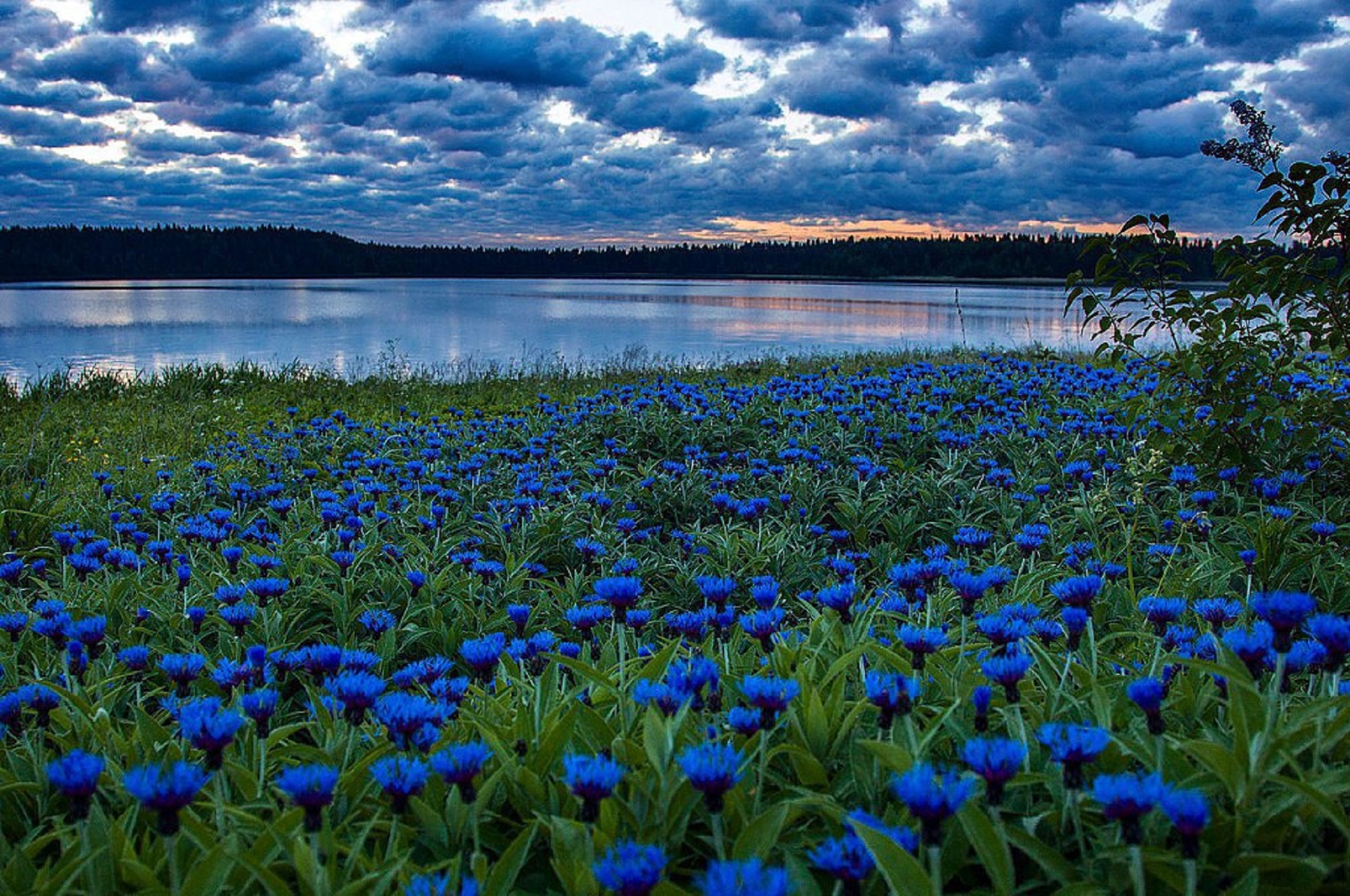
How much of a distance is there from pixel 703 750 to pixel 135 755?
5.04 feet

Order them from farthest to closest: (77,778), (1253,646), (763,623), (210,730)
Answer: (763,623)
(1253,646)
(210,730)
(77,778)

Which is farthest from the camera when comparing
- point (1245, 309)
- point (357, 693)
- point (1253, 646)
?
point (1245, 309)

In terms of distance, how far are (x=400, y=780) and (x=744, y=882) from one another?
686mm

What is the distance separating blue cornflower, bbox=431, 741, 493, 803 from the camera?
1.47 m

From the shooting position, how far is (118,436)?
29.3 feet

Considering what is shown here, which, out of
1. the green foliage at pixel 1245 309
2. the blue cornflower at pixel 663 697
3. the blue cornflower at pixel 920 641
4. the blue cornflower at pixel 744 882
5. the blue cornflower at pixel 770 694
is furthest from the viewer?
the green foliage at pixel 1245 309

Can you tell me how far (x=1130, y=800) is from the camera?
3.92 ft

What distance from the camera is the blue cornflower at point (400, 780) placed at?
4.69 feet

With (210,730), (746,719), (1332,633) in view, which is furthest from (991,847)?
(210,730)

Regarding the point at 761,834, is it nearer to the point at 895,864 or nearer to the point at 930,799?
the point at 895,864

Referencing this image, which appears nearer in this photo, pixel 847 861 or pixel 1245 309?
pixel 847 861

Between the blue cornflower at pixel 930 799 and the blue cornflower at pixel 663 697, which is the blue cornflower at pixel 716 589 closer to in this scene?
the blue cornflower at pixel 663 697

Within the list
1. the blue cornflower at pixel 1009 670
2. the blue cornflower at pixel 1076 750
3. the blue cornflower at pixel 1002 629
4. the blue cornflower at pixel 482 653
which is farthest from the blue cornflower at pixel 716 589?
the blue cornflower at pixel 1076 750

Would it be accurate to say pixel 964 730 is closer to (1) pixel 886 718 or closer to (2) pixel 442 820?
(1) pixel 886 718
